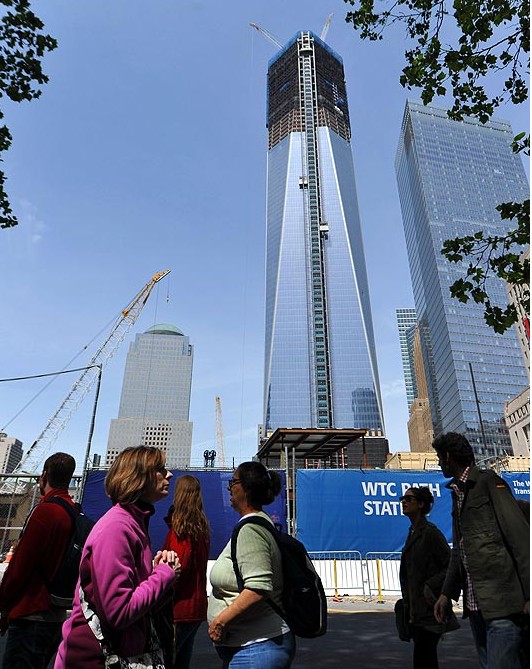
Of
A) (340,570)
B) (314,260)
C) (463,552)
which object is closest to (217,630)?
(463,552)

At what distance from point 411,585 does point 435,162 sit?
188m

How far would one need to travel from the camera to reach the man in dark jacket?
2596mm

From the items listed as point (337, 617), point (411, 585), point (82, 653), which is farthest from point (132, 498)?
point (337, 617)

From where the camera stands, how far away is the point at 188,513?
3666 mm

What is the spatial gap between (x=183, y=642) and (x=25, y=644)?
4.02ft

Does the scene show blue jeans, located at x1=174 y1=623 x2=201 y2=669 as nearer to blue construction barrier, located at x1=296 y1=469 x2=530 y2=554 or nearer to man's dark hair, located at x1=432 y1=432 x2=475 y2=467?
man's dark hair, located at x1=432 y1=432 x2=475 y2=467

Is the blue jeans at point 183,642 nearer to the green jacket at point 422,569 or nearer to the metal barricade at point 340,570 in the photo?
the green jacket at point 422,569

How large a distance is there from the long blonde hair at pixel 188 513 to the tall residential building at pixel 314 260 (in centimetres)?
13752

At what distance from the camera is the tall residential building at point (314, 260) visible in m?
144

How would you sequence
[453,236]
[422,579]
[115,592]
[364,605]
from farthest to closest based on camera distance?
[453,236] → [364,605] → [422,579] → [115,592]

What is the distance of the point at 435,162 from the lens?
16688 cm

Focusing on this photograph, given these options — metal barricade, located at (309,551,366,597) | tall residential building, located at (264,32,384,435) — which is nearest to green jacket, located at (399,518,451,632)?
metal barricade, located at (309,551,366,597)

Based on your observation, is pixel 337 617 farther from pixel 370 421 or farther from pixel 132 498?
pixel 370 421

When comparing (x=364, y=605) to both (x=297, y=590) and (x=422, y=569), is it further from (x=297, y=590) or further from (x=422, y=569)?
(x=297, y=590)
